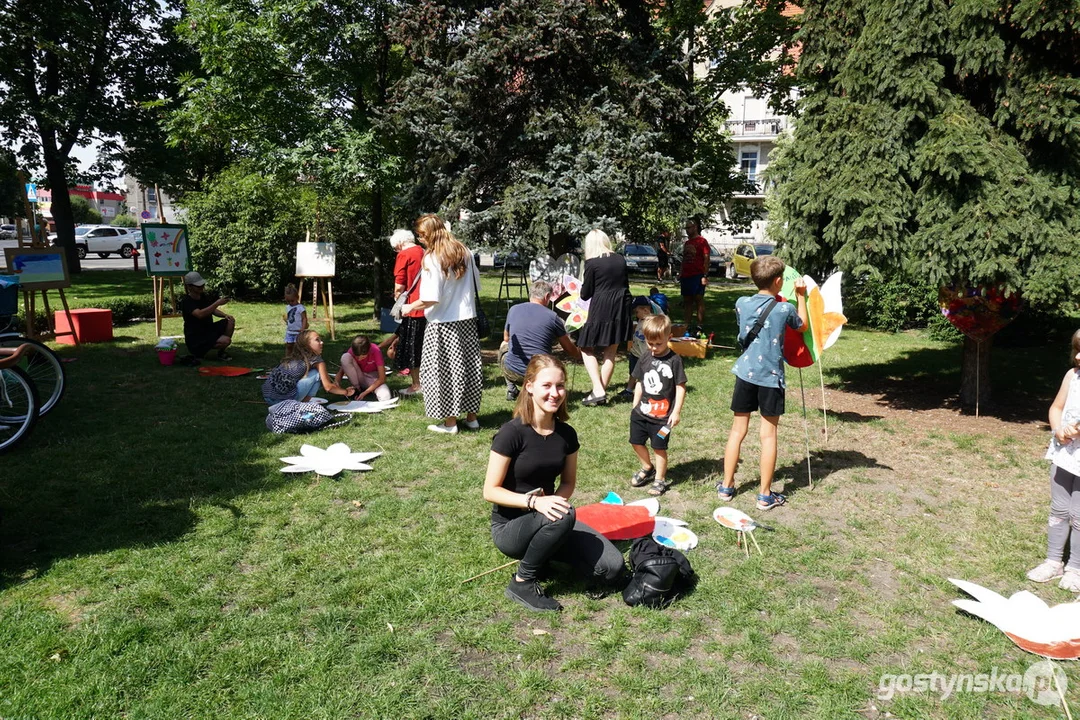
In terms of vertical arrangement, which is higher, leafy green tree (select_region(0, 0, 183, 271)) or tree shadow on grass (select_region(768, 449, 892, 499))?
leafy green tree (select_region(0, 0, 183, 271))

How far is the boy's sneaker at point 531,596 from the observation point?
3557mm

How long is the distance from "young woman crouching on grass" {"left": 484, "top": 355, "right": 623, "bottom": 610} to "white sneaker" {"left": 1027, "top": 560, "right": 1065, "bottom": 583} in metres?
2.39

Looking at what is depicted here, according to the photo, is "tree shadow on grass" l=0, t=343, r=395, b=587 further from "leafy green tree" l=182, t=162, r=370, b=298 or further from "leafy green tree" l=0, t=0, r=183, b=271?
"leafy green tree" l=0, t=0, r=183, b=271

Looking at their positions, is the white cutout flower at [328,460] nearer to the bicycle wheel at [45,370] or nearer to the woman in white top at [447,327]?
the woman in white top at [447,327]

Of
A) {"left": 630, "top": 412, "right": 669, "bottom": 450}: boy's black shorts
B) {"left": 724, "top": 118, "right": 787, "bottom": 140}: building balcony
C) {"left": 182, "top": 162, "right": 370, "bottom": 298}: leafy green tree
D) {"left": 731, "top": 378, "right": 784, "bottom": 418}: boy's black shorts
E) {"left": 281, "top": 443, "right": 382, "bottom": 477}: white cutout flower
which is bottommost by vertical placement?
{"left": 281, "top": 443, "right": 382, "bottom": 477}: white cutout flower

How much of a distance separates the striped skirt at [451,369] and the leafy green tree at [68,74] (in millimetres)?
19589

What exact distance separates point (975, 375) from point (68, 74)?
85.3 ft

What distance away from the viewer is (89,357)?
951 cm

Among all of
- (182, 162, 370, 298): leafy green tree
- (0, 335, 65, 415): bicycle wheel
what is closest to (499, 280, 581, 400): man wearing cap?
(0, 335, 65, 415): bicycle wheel

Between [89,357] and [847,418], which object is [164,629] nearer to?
[847,418]

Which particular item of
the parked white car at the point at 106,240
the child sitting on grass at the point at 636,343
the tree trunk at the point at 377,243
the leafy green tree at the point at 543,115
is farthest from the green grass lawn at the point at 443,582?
the parked white car at the point at 106,240

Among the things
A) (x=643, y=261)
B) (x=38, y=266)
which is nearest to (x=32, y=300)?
(x=38, y=266)

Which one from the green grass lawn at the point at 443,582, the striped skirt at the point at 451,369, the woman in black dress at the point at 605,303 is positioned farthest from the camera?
the woman in black dress at the point at 605,303

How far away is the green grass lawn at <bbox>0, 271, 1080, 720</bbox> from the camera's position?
2941 mm
